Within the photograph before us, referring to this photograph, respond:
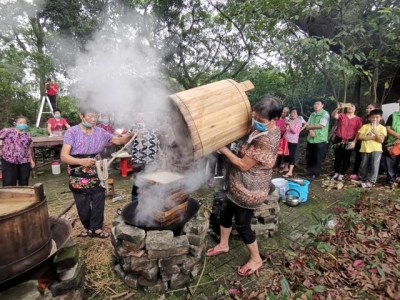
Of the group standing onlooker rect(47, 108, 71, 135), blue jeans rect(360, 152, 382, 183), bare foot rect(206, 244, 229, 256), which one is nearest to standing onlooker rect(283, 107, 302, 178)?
blue jeans rect(360, 152, 382, 183)

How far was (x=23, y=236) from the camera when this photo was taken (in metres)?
2.05

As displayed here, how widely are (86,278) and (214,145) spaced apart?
237 centimetres

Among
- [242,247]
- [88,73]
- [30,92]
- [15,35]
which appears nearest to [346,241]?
[242,247]

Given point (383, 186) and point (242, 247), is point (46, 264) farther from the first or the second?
point (383, 186)

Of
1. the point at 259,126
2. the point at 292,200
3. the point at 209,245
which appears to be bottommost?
the point at 209,245

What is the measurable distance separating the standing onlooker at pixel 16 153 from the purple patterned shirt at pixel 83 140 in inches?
111

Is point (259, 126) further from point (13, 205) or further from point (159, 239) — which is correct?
point (13, 205)

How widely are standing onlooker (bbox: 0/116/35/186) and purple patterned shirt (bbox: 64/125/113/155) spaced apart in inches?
111

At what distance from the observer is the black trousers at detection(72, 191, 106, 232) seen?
3.56 m

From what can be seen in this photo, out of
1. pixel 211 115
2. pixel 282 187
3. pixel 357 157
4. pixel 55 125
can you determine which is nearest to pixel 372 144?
pixel 357 157

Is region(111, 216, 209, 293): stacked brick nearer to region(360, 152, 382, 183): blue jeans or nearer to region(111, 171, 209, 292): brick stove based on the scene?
region(111, 171, 209, 292): brick stove

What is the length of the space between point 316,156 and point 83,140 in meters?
6.03

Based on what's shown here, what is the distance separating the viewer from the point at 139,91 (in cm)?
389

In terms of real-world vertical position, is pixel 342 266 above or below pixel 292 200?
below
